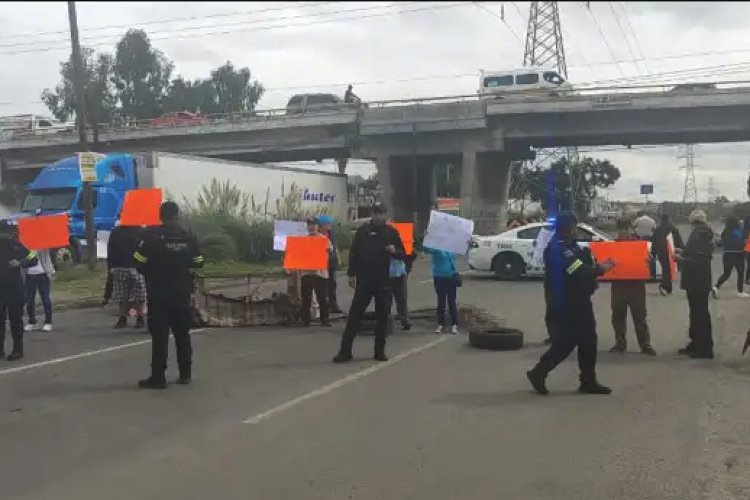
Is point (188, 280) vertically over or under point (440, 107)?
under

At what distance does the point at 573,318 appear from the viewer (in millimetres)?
7820

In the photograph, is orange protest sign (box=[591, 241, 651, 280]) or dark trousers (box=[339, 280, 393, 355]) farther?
orange protest sign (box=[591, 241, 651, 280])

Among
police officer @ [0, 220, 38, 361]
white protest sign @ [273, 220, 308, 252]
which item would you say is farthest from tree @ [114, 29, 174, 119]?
police officer @ [0, 220, 38, 361]

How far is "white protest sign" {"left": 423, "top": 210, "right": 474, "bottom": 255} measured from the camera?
38.4 feet

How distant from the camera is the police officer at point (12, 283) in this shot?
32.9 feet

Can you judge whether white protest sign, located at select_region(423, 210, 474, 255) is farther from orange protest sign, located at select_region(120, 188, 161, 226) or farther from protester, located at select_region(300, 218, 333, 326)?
orange protest sign, located at select_region(120, 188, 161, 226)

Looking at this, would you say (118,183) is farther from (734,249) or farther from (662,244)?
(734,249)

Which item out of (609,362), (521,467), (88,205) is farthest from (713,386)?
(88,205)

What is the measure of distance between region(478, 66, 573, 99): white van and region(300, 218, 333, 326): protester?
103 feet

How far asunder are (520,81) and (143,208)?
35638 millimetres

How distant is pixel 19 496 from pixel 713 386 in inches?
260

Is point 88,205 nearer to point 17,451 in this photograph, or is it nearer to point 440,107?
point 17,451

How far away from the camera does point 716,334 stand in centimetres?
1194

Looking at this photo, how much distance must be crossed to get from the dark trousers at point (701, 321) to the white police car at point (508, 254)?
11.3 m
